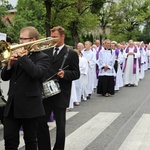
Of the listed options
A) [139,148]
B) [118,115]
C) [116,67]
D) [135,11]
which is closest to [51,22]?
[116,67]

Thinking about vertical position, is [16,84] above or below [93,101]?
above

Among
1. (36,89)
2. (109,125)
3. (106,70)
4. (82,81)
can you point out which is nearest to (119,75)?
(106,70)

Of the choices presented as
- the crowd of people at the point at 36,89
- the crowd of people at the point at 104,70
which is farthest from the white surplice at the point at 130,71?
the crowd of people at the point at 36,89

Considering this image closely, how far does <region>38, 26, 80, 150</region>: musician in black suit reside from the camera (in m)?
5.07

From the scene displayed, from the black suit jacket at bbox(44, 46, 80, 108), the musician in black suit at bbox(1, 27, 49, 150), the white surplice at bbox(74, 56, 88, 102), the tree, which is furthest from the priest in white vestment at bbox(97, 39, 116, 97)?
the tree

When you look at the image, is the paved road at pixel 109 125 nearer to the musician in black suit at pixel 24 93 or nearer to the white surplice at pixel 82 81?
the white surplice at pixel 82 81

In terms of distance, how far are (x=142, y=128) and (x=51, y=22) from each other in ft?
73.0

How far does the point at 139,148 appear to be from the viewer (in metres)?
5.95

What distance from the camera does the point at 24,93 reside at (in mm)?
4230

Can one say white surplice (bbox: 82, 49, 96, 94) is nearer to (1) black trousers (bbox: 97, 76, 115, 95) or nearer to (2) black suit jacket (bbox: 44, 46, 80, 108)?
(1) black trousers (bbox: 97, 76, 115, 95)

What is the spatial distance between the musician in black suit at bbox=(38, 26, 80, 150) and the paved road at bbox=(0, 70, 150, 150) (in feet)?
3.18

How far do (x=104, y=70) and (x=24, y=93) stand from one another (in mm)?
8335

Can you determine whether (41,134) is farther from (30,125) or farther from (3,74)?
(3,74)

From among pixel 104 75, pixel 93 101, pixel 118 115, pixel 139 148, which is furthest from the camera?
pixel 104 75
